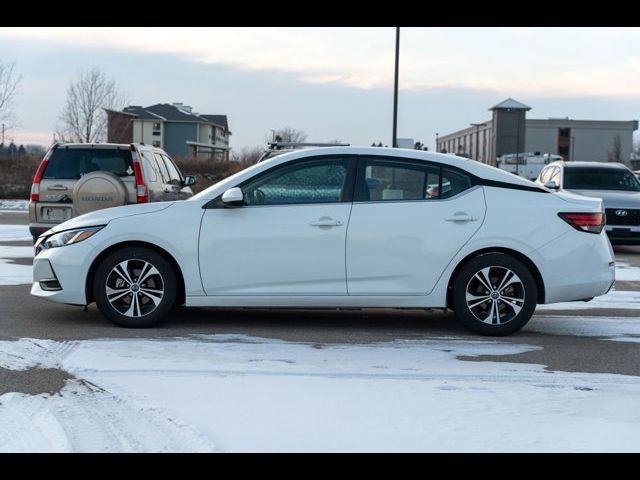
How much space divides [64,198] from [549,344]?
296 inches

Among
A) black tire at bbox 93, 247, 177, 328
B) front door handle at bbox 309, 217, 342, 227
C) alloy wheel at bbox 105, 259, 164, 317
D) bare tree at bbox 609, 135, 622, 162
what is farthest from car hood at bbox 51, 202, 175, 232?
bare tree at bbox 609, 135, 622, 162

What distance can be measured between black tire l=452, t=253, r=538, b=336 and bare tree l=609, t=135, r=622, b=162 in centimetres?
9035

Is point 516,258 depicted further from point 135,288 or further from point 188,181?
point 188,181

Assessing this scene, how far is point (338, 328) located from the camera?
26.0ft

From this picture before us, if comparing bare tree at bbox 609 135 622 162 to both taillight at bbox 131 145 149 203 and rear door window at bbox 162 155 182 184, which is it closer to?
rear door window at bbox 162 155 182 184

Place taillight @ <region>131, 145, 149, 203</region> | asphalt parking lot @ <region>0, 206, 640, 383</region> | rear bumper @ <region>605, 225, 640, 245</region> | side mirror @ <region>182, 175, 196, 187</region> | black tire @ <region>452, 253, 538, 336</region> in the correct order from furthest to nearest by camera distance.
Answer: rear bumper @ <region>605, 225, 640, 245</region>
side mirror @ <region>182, 175, 196, 187</region>
taillight @ <region>131, 145, 149, 203</region>
black tire @ <region>452, 253, 538, 336</region>
asphalt parking lot @ <region>0, 206, 640, 383</region>

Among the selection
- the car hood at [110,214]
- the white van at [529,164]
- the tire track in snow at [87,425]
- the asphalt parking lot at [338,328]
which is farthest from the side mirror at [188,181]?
the white van at [529,164]

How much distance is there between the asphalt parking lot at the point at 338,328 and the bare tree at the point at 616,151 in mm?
89072

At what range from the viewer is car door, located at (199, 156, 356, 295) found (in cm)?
748

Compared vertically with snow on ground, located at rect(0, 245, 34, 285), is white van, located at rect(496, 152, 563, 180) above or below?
above

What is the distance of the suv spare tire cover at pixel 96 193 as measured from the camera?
438 inches

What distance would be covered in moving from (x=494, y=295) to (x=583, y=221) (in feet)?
3.19

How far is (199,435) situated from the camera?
15.4 ft

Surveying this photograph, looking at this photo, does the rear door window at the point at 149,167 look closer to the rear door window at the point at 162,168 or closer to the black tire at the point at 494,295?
the rear door window at the point at 162,168
